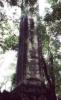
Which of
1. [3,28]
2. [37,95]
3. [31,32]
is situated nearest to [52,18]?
→ [31,32]

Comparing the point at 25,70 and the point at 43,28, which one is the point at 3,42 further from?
the point at 43,28

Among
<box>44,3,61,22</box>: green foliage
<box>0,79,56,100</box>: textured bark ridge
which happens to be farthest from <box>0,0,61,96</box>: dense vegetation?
<box>0,79,56,100</box>: textured bark ridge

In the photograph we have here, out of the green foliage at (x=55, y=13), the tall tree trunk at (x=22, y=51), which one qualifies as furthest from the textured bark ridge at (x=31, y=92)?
the green foliage at (x=55, y=13)

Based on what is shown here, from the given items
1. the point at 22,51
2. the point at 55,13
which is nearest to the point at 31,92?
the point at 22,51

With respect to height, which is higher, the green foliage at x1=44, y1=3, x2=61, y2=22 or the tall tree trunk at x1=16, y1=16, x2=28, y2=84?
the green foliage at x1=44, y1=3, x2=61, y2=22

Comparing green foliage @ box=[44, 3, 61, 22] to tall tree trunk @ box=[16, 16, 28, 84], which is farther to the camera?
tall tree trunk @ box=[16, 16, 28, 84]

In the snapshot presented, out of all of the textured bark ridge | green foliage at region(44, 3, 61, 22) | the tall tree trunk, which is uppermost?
green foliage at region(44, 3, 61, 22)

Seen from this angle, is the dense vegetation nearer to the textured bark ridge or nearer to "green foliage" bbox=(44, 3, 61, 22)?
"green foliage" bbox=(44, 3, 61, 22)

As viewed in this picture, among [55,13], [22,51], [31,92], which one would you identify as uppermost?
[55,13]

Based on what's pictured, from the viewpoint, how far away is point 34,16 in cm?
2058

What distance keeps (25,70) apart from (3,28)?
3.71 m

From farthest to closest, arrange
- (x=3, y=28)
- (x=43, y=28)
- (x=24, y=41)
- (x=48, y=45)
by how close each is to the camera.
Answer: (x=48, y=45), (x=43, y=28), (x=24, y=41), (x=3, y=28)

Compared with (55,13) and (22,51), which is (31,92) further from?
(55,13)

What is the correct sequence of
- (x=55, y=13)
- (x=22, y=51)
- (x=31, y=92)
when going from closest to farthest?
(x=31, y=92)
(x=55, y=13)
(x=22, y=51)
